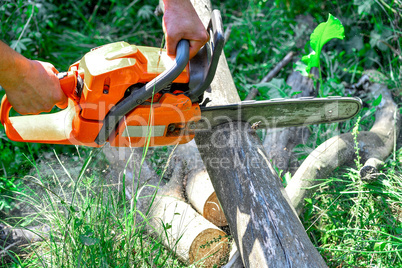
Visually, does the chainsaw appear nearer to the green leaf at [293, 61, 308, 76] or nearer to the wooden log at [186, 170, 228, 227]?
the wooden log at [186, 170, 228, 227]

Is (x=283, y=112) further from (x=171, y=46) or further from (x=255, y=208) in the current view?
(x=171, y=46)

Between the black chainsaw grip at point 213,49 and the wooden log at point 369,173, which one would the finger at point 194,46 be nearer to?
the black chainsaw grip at point 213,49

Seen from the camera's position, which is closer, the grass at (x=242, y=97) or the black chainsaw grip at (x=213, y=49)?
the black chainsaw grip at (x=213, y=49)

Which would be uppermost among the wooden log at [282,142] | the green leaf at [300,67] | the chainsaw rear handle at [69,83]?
the chainsaw rear handle at [69,83]

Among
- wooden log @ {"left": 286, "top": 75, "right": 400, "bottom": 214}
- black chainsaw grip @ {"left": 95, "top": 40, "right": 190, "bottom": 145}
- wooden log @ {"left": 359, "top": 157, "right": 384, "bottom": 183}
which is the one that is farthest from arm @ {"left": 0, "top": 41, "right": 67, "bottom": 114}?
wooden log @ {"left": 359, "top": 157, "right": 384, "bottom": 183}

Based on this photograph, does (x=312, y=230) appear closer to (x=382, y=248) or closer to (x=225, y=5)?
(x=382, y=248)

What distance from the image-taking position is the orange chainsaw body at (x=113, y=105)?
1824 mm

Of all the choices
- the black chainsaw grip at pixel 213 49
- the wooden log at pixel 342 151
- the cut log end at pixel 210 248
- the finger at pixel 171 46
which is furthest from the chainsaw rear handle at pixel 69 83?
the wooden log at pixel 342 151

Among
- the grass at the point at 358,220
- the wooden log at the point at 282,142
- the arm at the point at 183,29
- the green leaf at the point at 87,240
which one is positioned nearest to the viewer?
the green leaf at the point at 87,240

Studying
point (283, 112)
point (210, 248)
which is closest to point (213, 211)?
point (210, 248)

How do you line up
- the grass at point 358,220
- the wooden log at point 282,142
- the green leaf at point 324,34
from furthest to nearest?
the wooden log at point 282,142 < the green leaf at point 324,34 < the grass at point 358,220

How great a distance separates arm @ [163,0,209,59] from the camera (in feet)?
6.15

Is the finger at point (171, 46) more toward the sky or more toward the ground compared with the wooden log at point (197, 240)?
more toward the sky

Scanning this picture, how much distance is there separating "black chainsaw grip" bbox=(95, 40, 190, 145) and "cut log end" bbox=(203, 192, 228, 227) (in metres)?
0.85
